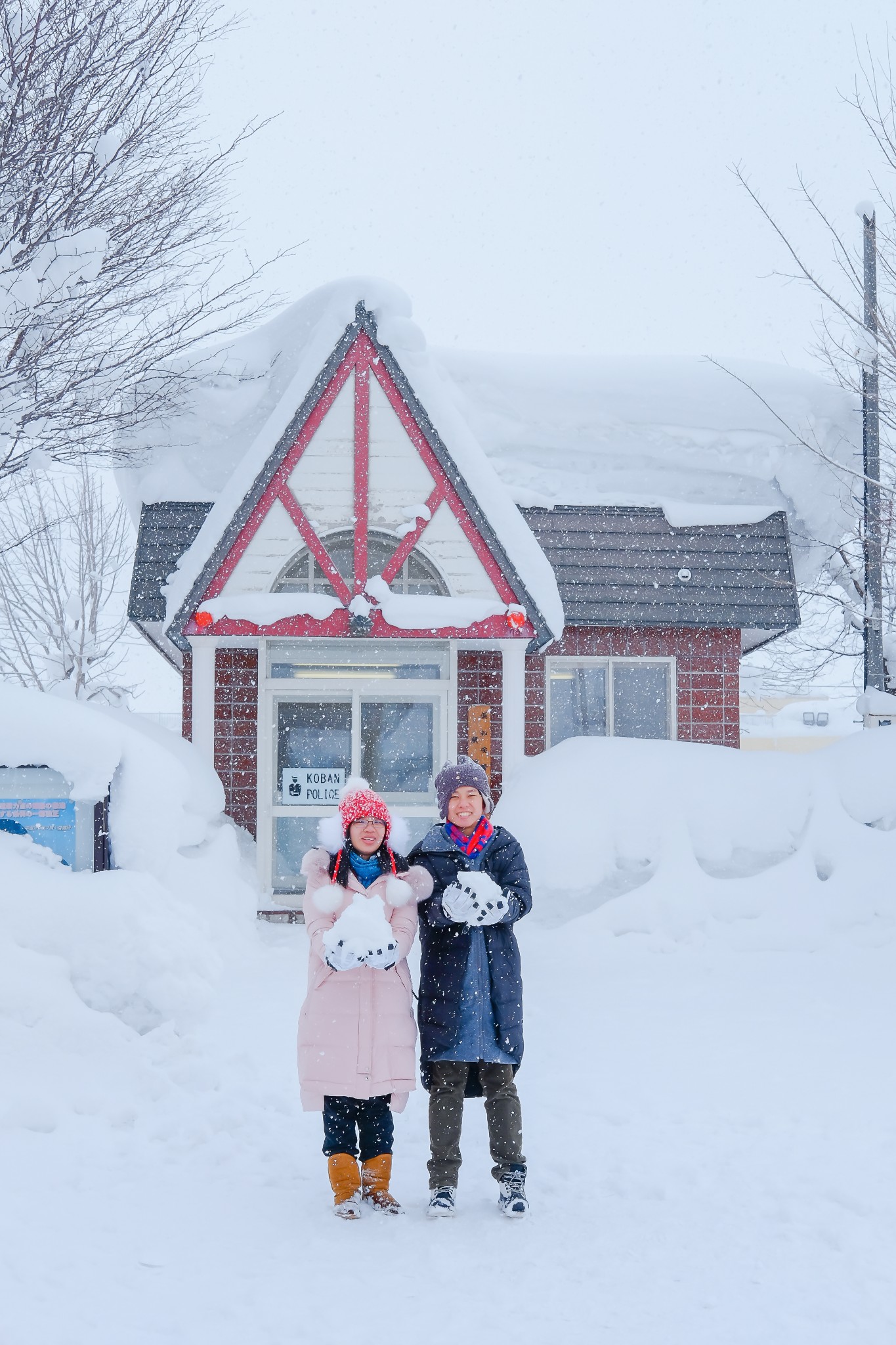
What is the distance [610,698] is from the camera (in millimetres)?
12078

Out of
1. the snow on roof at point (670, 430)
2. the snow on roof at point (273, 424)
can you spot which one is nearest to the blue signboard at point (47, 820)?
the snow on roof at point (273, 424)

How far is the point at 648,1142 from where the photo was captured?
4.48 metres

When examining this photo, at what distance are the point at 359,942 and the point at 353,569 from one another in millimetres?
6805

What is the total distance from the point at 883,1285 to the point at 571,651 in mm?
9060

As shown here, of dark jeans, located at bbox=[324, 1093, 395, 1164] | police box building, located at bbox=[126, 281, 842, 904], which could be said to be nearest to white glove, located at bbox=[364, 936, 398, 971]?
dark jeans, located at bbox=[324, 1093, 395, 1164]

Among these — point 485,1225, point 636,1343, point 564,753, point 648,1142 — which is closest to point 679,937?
point 564,753

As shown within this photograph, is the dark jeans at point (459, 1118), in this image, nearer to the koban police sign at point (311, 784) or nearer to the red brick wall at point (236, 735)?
the koban police sign at point (311, 784)

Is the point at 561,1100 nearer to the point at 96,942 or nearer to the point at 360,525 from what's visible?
the point at 96,942

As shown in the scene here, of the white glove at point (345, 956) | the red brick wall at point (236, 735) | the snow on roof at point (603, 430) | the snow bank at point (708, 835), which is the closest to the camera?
the white glove at point (345, 956)

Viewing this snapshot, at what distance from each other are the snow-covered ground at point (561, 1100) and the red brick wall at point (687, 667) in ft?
8.92

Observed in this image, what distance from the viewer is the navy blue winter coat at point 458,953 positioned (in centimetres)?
376

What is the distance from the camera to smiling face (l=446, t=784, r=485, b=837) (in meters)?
3.91

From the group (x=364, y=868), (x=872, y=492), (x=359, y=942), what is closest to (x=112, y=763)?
(x=364, y=868)

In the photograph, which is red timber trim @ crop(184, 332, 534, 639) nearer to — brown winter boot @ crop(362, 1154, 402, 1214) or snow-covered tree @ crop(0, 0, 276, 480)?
snow-covered tree @ crop(0, 0, 276, 480)
